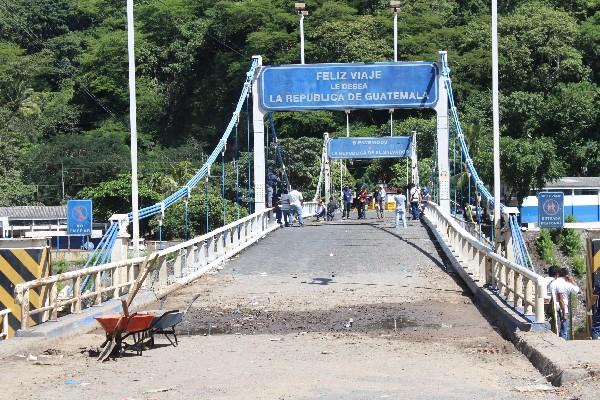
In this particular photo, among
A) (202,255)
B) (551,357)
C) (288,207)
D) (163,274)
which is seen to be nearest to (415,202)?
(288,207)

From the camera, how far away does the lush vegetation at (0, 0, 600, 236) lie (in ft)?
248

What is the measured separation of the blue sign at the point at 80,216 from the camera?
41.9m

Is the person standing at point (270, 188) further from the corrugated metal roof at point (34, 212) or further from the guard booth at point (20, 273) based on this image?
the corrugated metal roof at point (34, 212)

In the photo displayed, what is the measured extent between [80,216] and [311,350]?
31241 mm

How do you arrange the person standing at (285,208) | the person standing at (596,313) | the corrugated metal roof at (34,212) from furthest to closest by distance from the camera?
the corrugated metal roof at (34,212) < the person standing at (285,208) < the person standing at (596,313)

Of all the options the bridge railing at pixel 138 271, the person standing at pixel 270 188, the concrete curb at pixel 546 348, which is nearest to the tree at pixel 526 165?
the person standing at pixel 270 188

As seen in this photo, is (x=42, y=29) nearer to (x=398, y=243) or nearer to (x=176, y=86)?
(x=176, y=86)

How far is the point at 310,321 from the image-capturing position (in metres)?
16.8

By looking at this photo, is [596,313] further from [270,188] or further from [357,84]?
[270,188]

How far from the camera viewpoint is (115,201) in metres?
71.1

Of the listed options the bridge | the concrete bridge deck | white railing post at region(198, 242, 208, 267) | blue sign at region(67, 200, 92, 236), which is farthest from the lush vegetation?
the concrete bridge deck

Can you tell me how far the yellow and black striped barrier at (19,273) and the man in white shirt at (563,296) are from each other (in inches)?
299

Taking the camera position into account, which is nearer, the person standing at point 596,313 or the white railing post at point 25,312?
the white railing post at point 25,312

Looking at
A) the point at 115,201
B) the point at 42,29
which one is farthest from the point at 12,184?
the point at 42,29
